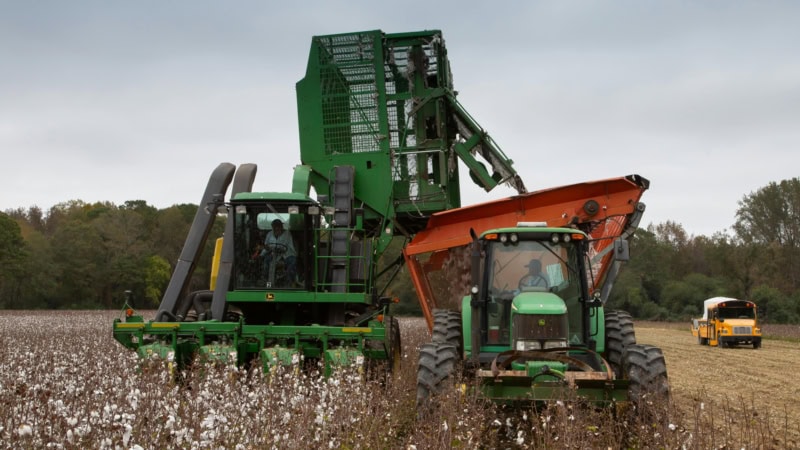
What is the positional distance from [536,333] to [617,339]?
1.19 meters

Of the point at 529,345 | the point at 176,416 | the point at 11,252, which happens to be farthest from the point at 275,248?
the point at 11,252

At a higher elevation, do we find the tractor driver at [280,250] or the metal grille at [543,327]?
the tractor driver at [280,250]

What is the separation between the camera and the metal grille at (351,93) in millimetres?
13711

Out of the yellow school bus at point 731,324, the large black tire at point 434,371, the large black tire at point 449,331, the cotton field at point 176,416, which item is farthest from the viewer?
the yellow school bus at point 731,324

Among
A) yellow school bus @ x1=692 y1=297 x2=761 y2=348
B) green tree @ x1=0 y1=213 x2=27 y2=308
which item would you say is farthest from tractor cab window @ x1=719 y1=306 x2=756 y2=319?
green tree @ x1=0 y1=213 x2=27 y2=308

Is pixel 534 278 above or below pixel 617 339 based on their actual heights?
above

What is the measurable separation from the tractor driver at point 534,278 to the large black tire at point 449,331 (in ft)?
2.86

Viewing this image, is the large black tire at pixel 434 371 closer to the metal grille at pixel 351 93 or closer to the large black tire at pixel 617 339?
the large black tire at pixel 617 339

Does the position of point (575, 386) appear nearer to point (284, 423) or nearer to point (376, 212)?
point (284, 423)

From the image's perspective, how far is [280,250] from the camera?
466 inches

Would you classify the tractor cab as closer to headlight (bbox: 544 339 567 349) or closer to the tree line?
headlight (bbox: 544 339 567 349)

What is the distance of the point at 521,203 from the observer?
40.5 ft

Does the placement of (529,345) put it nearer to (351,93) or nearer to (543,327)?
(543,327)

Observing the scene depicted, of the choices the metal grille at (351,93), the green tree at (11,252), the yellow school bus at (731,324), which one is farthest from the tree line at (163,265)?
the metal grille at (351,93)
